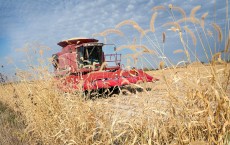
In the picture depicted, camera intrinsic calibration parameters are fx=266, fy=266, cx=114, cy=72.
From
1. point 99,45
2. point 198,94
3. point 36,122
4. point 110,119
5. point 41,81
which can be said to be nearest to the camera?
point 198,94

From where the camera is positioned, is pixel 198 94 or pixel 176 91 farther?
pixel 176 91

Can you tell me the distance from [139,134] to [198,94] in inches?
30.0

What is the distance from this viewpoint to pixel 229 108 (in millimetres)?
2033

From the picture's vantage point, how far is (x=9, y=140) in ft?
14.3

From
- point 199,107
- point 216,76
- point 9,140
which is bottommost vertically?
point 9,140

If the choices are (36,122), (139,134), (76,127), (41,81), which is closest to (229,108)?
(139,134)

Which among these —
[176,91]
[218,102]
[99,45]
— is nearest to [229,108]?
[218,102]

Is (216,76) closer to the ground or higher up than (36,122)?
higher up

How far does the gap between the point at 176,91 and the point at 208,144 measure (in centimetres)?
55

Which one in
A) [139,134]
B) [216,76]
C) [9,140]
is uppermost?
[216,76]

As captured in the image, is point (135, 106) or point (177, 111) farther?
point (135, 106)

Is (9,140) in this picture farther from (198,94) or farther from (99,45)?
(99,45)

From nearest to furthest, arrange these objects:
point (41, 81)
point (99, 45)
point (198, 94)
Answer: point (198, 94) < point (41, 81) < point (99, 45)

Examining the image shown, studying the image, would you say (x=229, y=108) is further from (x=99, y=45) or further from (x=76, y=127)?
(x=99, y=45)
